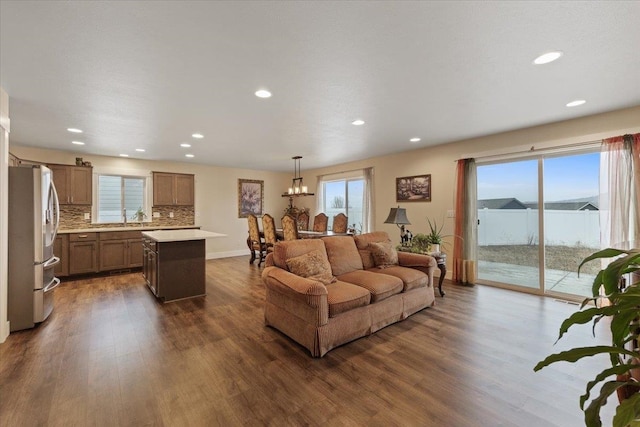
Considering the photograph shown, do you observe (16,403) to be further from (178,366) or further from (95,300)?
(95,300)

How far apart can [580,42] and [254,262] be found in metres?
6.38

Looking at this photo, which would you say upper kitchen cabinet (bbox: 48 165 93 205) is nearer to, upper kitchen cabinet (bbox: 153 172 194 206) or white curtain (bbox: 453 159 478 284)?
upper kitchen cabinet (bbox: 153 172 194 206)

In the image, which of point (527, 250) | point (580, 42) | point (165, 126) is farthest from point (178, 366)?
point (527, 250)

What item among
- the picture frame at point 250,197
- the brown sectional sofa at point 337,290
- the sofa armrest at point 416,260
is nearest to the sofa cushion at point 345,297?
the brown sectional sofa at point 337,290

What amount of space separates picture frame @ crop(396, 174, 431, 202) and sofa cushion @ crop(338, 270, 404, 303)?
8.96 feet

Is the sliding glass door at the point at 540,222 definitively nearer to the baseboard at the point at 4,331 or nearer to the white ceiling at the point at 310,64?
the white ceiling at the point at 310,64

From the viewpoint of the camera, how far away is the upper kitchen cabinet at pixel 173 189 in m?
6.37

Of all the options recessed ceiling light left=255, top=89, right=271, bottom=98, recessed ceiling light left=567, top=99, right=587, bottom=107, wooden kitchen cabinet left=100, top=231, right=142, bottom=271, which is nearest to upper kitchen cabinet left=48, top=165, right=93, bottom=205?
wooden kitchen cabinet left=100, top=231, right=142, bottom=271

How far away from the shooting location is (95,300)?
3.97 metres

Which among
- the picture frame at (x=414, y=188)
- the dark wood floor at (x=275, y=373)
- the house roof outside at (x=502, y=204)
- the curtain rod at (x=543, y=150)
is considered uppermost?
the curtain rod at (x=543, y=150)

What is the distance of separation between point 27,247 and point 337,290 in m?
3.61

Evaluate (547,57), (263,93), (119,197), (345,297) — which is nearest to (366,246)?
(345,297)

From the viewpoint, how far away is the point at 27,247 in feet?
10.3

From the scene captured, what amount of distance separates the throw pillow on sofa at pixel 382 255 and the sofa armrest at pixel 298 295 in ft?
4.61
